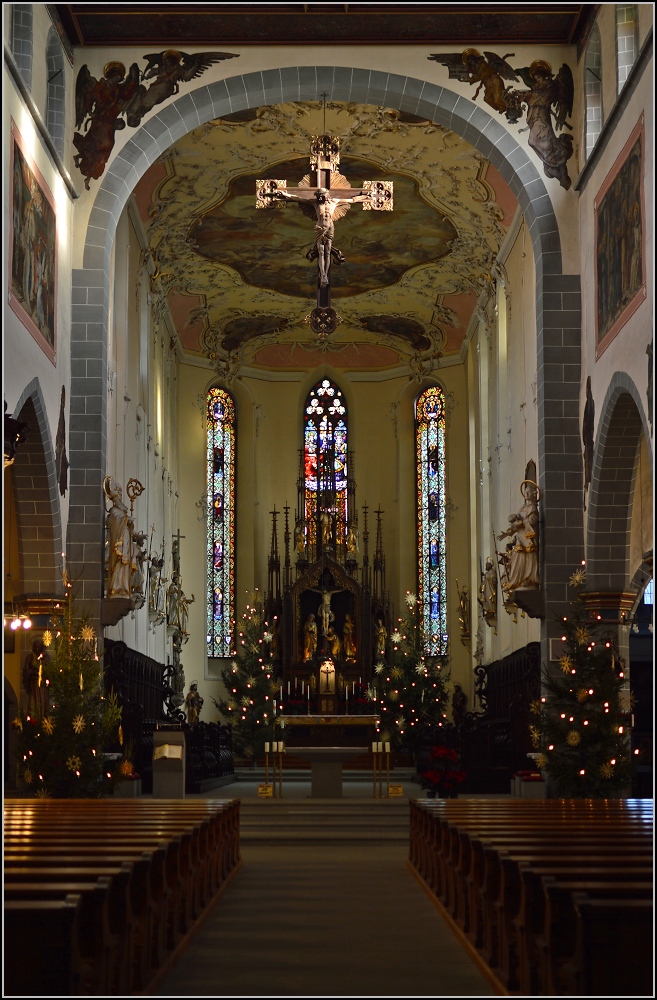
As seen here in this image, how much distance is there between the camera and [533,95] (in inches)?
688

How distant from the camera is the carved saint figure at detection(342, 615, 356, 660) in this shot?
31344mm

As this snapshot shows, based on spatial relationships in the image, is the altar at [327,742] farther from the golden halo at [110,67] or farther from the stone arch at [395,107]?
the golden halo at [110,67]

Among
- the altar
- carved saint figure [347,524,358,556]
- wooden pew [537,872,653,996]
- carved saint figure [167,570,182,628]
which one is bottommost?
the altar

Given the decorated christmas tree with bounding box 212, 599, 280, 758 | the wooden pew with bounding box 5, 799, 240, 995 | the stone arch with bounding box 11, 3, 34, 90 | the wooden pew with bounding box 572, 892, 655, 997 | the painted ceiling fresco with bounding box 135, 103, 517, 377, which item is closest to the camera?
the wooden pew with bounding box 572, 892, 655, 997

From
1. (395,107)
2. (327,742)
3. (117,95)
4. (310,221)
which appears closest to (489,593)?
(327,742)

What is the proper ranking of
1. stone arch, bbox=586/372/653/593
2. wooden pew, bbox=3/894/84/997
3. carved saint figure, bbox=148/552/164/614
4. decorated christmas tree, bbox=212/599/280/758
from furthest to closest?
1. decorated christmas tree, bbox=212/599/280/758
2. carved saint figure, bbox=148/552/164/614
3. stone arch, bbox=586/372/653/593
4. wooden pew, bbox=3/894/84/997

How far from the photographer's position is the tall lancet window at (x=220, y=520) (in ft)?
105

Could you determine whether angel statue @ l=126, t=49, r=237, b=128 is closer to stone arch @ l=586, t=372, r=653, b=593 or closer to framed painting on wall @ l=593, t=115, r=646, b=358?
framed painting on wall @ l=593, t=115, r=646, b=358

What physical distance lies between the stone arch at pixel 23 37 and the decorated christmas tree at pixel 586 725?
30.7 ft

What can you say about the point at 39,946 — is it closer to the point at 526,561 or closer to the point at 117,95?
the point at 526,561

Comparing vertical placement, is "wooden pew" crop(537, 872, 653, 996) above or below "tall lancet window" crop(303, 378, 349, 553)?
below

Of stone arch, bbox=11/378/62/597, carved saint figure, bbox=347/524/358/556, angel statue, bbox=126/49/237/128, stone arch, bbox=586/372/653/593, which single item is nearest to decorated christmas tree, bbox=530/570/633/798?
stone arch, bbox=586/372/653/593

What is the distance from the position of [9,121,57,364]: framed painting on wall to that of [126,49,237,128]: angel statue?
2.42m

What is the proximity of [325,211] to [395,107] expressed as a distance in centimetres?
268
